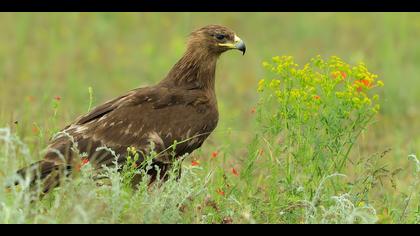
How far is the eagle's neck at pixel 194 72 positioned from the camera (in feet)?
25.6

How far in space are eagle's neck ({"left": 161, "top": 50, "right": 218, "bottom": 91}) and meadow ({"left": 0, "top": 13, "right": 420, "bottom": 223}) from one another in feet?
1.42

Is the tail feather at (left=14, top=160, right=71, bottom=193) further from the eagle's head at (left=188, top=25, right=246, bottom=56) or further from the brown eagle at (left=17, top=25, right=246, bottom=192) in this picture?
the eagle's head at (left=188, top=25, right=246, bottom=56)

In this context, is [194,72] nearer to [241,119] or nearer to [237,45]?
[237,45]

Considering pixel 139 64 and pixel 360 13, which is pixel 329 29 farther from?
pixel 139 64

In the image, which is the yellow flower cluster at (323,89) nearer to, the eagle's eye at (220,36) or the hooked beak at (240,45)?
the hooked beak at (240,45)

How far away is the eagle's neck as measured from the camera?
779 centimetres

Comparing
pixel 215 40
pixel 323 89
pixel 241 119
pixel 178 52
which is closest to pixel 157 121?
pixel 215 40

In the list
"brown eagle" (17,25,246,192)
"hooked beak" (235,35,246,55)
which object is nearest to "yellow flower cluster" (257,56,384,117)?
"brown eagle" (17,25,246,192)

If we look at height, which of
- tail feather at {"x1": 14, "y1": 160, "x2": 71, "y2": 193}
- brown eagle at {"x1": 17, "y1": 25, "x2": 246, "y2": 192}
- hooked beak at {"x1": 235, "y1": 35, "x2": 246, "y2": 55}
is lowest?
tail feather at {"x1": 14, "y1": 160, "x2": 71, "y2": 193}

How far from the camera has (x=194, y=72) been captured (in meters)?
7.82

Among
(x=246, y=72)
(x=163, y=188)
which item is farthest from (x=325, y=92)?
(x=246, y=72)

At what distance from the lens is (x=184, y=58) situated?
26.0ft

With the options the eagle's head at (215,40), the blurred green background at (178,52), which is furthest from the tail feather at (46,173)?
the blurred green background at (178,52)

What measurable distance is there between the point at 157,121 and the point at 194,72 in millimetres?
694
